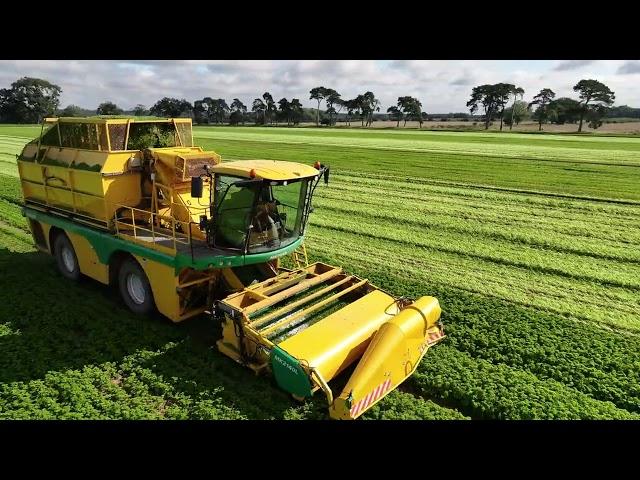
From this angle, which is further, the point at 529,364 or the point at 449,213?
the point at 449,213

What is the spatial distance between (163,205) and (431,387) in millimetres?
5421

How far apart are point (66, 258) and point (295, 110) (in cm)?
9156

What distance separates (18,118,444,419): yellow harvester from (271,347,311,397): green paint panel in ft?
0.06

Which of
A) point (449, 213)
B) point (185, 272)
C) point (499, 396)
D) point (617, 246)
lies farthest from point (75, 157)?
point (617, 246)

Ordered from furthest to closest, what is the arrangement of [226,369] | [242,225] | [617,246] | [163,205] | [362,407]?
[617,246], [163,205], [242,225], [226,369], [362,407]

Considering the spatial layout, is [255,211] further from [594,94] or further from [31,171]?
[594,94]

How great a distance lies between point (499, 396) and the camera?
5648 mm

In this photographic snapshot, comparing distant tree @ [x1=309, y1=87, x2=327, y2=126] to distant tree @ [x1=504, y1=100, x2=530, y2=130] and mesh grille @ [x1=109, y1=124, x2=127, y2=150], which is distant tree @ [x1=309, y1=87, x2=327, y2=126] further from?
mesh grille @ [x1=109, y1=124, x2=127, y2=150]

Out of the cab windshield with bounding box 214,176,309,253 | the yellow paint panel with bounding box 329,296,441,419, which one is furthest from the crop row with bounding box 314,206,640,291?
the yellow paint panel with bounding box 329,296,441,419

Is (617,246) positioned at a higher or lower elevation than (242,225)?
lower

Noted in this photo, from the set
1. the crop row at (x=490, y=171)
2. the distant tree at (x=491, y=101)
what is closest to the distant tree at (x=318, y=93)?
the distant tree at (x=491, y=101)

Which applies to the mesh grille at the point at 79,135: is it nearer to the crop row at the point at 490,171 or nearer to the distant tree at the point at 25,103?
the crop row at the point at 490,171

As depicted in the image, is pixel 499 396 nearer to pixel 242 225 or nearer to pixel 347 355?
pixel 347 355

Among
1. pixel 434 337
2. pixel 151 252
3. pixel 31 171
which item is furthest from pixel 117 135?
pixel 434 337
